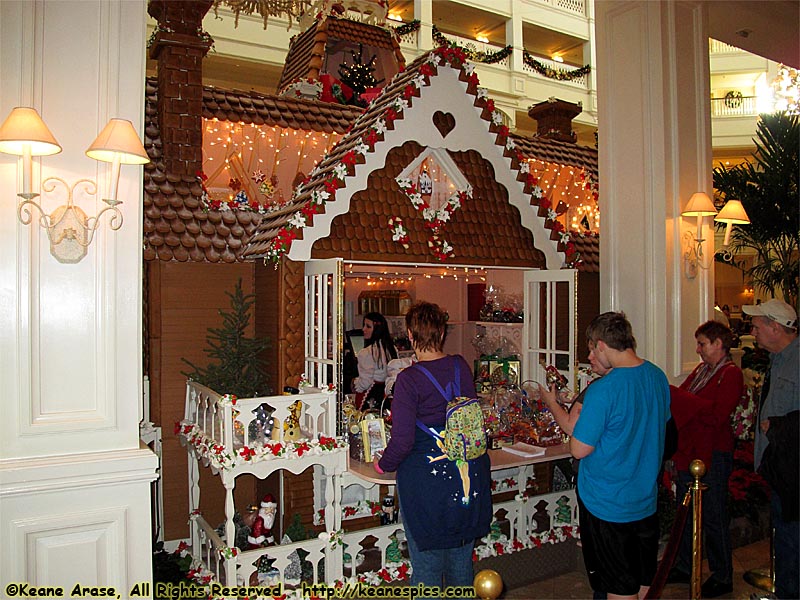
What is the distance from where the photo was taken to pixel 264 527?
4.51 metres

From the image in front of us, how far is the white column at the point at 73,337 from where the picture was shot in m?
2.84

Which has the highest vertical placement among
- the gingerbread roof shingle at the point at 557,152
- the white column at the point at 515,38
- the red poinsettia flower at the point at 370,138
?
the white column at the point at 515,38

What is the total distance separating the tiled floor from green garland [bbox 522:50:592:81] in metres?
15.7

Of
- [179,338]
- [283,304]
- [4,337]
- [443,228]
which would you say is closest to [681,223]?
[443,228]

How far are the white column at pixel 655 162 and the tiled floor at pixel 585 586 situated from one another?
5.24 feet

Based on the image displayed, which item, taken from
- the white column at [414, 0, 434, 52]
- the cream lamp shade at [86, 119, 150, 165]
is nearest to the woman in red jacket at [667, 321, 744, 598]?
the cream lamp shade at [86, 119, 150, 165]

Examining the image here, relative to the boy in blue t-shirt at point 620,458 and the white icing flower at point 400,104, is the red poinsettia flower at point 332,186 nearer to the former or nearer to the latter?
the white icing flower at point 400,104

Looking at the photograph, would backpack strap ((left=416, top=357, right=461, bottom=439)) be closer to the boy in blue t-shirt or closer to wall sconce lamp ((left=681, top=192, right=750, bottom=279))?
the boy in blue t-shirt

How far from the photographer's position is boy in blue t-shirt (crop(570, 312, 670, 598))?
123 inches

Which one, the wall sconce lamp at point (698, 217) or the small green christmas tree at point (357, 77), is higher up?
the small green christmas tree at point (357, 77)

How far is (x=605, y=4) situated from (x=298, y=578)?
539cm

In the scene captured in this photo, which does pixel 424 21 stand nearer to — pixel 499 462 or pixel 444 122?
pixel 444 122

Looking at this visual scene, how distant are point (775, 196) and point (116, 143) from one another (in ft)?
21.0

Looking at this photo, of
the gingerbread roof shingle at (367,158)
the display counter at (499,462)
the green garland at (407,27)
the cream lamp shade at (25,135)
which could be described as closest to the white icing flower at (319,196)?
the gingerbread roof shingle at (367,158)
